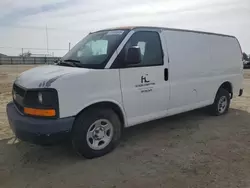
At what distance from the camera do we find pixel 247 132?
17.9ft

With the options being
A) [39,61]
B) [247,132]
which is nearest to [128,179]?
[247,132]

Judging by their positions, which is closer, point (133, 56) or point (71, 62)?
point (133, 56)

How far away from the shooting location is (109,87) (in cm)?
416

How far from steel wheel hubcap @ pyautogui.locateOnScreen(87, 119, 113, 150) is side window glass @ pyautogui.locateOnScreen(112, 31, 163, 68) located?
109 centimetres

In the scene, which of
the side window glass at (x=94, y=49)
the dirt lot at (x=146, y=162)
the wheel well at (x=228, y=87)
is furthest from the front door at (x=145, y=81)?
the wheel well at (x=228, y=87)

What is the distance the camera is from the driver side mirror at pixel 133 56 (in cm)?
424

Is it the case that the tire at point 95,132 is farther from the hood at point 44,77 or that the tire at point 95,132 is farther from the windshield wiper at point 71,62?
the windshield wiper at point 71,62

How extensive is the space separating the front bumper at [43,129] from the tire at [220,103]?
406 centimetres

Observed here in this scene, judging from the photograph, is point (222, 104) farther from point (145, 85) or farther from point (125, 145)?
point (125, 145)

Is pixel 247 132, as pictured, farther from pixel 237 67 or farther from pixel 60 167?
pixel 60 167

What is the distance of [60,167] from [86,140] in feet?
1.70

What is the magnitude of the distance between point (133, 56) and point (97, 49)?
684 mm

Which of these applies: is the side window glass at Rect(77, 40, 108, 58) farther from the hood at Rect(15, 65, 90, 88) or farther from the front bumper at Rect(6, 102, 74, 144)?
the front bumper at Rect(6, 102, 74, 144)

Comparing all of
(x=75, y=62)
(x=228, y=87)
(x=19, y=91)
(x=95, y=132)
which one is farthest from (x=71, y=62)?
(x=228, y=87)
